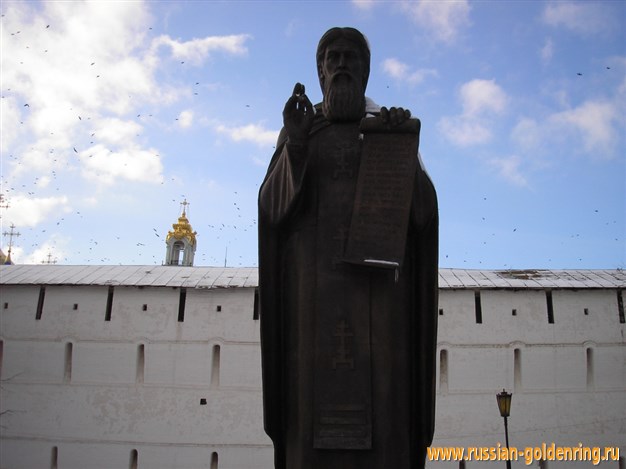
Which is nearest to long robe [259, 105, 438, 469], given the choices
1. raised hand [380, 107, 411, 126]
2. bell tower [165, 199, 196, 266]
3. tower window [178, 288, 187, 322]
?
raised hand [380, 107, 411, 126]

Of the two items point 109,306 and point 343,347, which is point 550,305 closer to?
point 109,306

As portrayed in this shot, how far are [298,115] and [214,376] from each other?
17394 mm

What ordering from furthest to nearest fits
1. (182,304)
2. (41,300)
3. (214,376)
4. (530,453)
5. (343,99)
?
(41,300)
(182,304)
(214,376)
(530,453)
(343,99)

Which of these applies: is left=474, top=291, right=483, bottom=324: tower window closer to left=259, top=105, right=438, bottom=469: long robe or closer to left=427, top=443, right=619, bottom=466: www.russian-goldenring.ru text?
left=427, top=443, right=619, bottom=466: www.russian-goldenring.ru text

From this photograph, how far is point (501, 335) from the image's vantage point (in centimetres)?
1931

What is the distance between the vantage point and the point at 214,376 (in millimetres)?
19422

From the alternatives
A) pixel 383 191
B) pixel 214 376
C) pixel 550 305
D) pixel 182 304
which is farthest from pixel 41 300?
pixel 383 191

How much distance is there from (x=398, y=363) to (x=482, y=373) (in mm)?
17191

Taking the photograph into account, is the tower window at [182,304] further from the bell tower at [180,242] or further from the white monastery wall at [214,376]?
the bell tower at [180,242]

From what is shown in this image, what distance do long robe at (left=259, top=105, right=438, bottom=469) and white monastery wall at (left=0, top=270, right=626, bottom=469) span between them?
53.9ft

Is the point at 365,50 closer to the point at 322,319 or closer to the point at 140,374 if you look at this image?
the point at 322,319

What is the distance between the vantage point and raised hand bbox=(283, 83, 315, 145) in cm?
301

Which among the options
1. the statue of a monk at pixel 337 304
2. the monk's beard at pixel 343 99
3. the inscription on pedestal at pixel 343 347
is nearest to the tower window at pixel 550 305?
the statue of a monk at pixel 337 304

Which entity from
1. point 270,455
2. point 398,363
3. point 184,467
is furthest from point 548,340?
point 398,363
